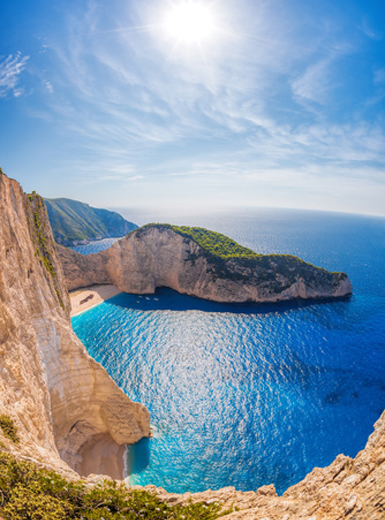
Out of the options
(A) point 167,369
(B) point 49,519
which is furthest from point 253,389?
(B) point 49,519

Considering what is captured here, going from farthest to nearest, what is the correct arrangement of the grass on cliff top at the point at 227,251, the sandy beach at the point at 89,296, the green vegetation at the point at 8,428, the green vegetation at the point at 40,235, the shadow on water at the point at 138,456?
the grass on cliff top at the point at 227,251 < the sandy beach at the point at 89,296 < the green vegetation at the point at 40,235 < the shadow on water at the point at 138,456 < the green vegetation at the point at 8,428

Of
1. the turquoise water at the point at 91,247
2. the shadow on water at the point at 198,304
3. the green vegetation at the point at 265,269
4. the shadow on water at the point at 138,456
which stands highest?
the turquoise water at the point at 91,247

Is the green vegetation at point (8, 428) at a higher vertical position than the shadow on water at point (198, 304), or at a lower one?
higher

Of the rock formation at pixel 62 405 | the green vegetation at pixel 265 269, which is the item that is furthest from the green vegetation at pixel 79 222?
the rock formation at pixel 62 405

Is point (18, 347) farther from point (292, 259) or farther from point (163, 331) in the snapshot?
point (292, 259)

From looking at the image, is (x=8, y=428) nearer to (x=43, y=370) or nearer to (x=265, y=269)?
(x=43, y=370)

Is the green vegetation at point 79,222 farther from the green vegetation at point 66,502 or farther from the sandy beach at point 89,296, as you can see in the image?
the green vegetation at point 66,502
